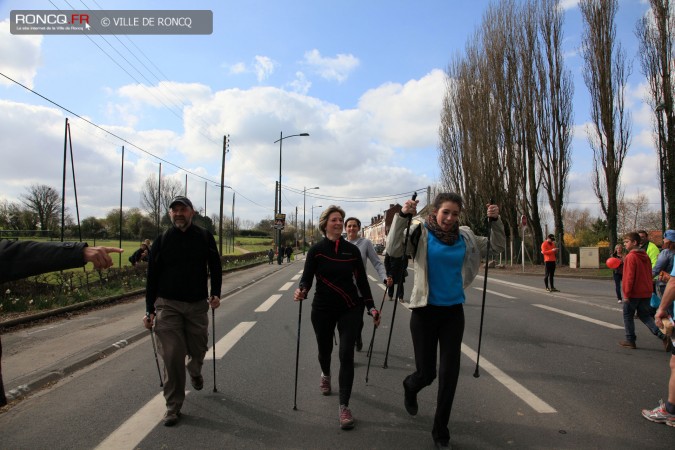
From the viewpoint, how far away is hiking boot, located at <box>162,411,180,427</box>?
3859 mm

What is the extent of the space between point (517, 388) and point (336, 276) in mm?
2375

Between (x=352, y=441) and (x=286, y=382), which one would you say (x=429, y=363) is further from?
(x=286, y=382)

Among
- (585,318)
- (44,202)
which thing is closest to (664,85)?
(585,318)

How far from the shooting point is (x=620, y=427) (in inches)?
145

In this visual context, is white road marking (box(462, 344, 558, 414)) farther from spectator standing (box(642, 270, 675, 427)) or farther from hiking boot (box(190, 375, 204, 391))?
hiking boot (box(190, 375, 204, 391))

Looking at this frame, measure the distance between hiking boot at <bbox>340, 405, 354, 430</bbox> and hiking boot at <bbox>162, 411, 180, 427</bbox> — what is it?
1473 mm

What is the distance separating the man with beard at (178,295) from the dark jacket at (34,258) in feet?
6.08

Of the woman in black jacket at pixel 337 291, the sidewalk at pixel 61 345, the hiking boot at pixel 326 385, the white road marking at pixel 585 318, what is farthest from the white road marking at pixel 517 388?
the sidewalk at pixel 61 345

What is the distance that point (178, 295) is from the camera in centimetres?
414

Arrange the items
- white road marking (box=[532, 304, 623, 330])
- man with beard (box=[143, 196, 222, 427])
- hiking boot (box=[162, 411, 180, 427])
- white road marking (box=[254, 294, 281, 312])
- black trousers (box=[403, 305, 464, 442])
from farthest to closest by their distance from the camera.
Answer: white road marking (box=[254, 294, 281, 312])
white road marking (box=[532, 304, 623, 330])
man with beard (box=[143, 196, 222, 427])
hiking boot (box=[162, 411, 180, 427])
black trousers (box=[403, 305, 464, 442])

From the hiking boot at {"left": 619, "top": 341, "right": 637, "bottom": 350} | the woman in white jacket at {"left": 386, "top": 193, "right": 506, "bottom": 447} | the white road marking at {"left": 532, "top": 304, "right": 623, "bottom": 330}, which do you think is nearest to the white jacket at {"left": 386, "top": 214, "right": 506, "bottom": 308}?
the woman in white jacket at {"left": 386, "top": 193, "right": 506, "bottom": 447}

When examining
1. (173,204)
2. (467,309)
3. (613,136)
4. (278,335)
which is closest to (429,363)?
(173,204)

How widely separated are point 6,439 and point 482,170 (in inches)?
1342

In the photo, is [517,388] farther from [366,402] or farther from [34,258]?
[34,258]
